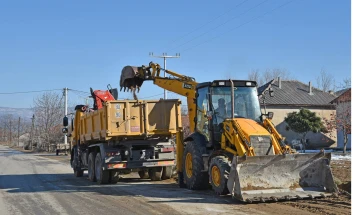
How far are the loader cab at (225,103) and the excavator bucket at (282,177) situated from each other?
181cm

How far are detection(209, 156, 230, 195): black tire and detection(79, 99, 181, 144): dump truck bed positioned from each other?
3.98 meters

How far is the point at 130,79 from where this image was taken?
15.7m

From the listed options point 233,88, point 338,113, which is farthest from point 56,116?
point 233,88

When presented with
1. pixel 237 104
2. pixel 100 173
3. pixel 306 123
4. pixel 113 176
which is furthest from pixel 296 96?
pixel 237 104

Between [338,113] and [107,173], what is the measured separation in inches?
746

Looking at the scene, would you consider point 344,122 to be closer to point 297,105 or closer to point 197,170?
point 197,170

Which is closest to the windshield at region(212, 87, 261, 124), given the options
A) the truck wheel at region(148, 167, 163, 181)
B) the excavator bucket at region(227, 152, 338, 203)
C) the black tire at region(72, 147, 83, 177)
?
the excavator bucket at region(227, 152, 338, 203)

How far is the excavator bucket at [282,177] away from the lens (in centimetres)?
1013

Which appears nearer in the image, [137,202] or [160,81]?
[137,202]

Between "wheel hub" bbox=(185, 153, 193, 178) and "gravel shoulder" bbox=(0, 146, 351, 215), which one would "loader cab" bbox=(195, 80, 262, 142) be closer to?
"wheel hub" bbox=(185, 153, 193, 178)

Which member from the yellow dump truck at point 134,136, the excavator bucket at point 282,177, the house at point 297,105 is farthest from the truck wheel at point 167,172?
the house at point 297,105

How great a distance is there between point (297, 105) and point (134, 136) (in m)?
31.8

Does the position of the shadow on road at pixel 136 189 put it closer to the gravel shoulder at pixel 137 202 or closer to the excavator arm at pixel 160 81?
the gravel shoulder at pixel 137 202

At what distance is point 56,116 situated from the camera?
227ft
